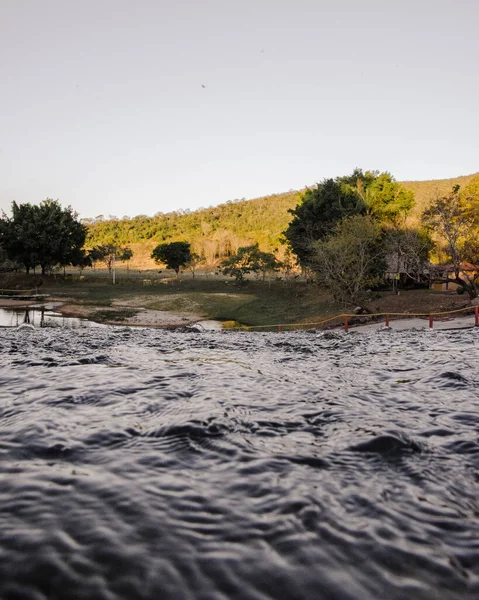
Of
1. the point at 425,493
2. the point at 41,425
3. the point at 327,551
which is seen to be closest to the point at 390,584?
the point at 327,551

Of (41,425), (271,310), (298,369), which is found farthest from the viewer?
(271,310)

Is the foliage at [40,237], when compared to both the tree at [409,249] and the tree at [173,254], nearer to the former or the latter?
the tree at [173,254]

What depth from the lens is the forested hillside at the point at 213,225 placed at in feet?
398

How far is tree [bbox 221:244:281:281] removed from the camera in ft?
221

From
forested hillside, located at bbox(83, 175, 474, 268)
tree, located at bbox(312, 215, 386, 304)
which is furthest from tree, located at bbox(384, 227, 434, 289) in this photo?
forested hillside, located at bbox(83, 175, 474, 268)

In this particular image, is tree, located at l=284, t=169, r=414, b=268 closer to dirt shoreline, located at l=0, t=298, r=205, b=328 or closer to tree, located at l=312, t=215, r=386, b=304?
tree, located at l=312, t=215, r=386, b=304

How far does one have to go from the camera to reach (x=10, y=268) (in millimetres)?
83812

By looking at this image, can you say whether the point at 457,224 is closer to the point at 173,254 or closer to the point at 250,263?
the point at 250,263

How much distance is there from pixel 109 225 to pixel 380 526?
634 feet

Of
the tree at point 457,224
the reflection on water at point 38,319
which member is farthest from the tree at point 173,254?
the tree at point 457,224

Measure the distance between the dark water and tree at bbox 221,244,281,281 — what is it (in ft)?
192

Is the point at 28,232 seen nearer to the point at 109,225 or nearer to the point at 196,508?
the point at 196,508

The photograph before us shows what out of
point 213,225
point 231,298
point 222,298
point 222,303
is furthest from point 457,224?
point 213,225

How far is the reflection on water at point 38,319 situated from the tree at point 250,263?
3191cm
